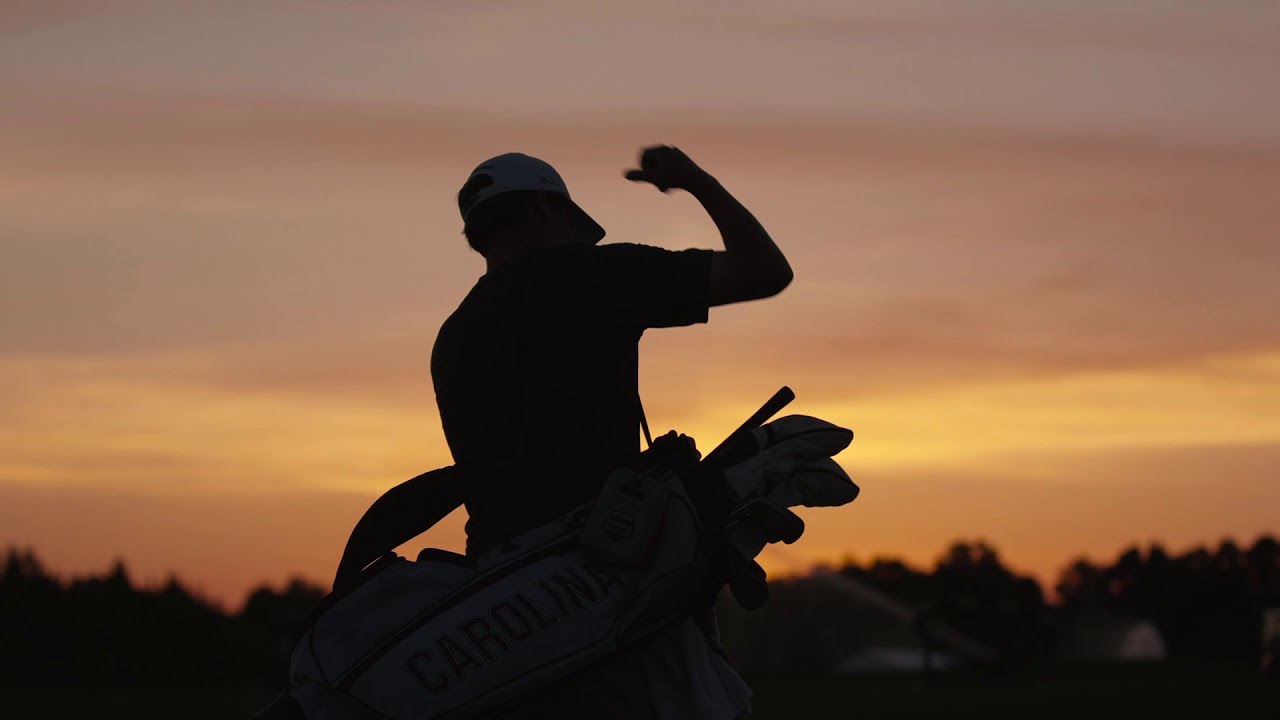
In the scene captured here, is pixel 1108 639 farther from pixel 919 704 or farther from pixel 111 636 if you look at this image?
pixel 919 704

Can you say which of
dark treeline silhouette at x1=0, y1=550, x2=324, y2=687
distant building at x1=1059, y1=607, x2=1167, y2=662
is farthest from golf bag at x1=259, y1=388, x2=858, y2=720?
distant building at x1=1059, y1=607, x2=1167, y2=662

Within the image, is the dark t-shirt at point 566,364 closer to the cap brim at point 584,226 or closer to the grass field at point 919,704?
the cap brim at point 584,226

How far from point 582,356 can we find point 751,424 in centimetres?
53

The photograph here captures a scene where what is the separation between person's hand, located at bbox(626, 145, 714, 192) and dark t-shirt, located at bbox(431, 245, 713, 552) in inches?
6.9

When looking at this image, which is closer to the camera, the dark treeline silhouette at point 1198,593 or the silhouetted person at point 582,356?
the silhouetted person at point 582,356

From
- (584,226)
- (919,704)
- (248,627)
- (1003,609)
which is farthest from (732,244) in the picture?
(1003,609)

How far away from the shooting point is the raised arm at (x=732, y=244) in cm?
421

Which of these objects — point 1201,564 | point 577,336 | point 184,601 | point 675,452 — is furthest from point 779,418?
point 1201,564

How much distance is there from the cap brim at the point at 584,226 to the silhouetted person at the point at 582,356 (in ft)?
0.97

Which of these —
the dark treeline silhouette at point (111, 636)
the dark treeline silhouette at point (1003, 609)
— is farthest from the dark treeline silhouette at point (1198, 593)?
the dark treeline silhouette at point (111, 636)

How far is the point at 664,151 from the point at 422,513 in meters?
1.11

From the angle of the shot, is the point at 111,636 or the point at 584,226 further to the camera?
the point at 111,636

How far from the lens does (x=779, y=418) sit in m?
4.51

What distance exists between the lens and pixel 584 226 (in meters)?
4.73
